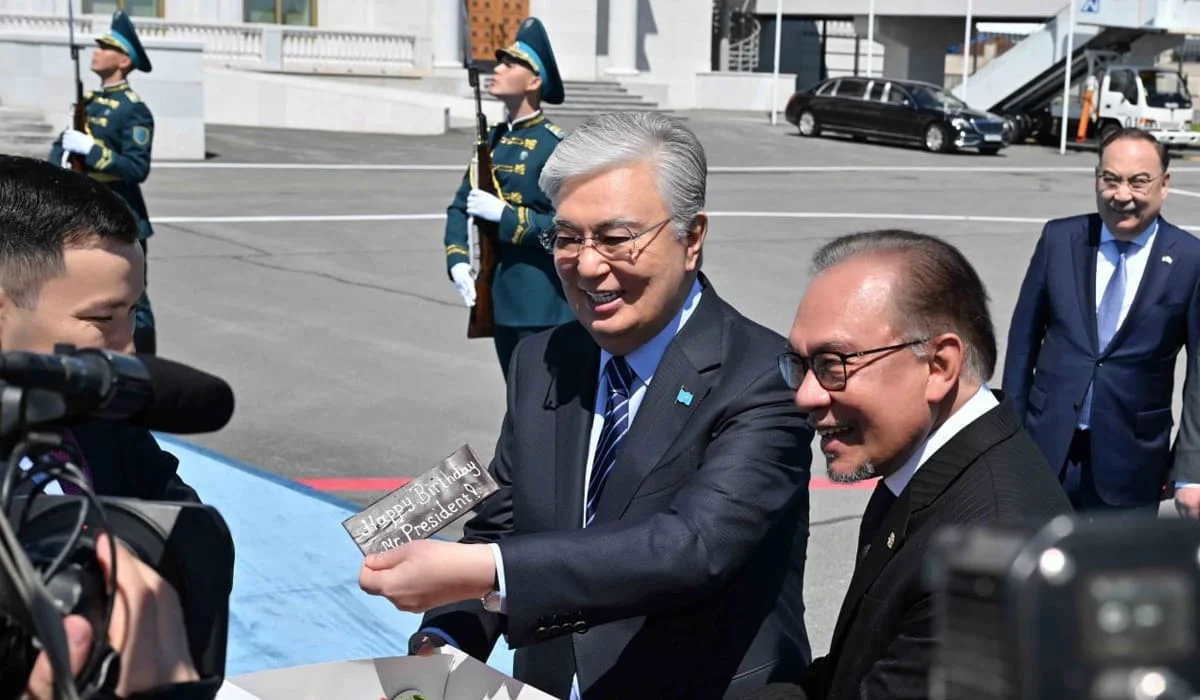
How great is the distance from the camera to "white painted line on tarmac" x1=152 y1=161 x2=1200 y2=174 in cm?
2328

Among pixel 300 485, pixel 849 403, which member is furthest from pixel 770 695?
pixel 300 485

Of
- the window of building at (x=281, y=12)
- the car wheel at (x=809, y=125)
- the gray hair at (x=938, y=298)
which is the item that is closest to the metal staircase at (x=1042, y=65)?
the car wheel at (x=809, y=125)

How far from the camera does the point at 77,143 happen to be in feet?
30.7

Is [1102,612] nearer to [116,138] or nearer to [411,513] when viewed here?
[411,513]

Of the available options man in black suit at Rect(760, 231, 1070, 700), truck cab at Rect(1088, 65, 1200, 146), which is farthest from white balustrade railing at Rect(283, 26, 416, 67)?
man in black suit at Rect(760, 231, 1070, 700)

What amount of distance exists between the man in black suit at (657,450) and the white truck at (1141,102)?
31.3 m

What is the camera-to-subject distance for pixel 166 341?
423 inches

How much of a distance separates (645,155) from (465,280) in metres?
4.68

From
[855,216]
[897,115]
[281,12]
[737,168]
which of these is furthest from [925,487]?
[281,12]

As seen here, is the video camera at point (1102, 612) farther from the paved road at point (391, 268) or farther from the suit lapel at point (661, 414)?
the paved road at point (391, 268)

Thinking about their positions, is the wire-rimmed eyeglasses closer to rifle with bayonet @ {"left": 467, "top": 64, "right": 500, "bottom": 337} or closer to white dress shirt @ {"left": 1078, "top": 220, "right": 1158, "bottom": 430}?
white dress shirt @ {"left": 1078, "top": 220, "right": 1158, "bottom": 430}

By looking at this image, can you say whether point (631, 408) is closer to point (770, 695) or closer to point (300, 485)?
point (770, 695)

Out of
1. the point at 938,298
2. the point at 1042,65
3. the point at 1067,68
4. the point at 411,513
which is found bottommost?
the point at 411,513

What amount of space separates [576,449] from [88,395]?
167cm
